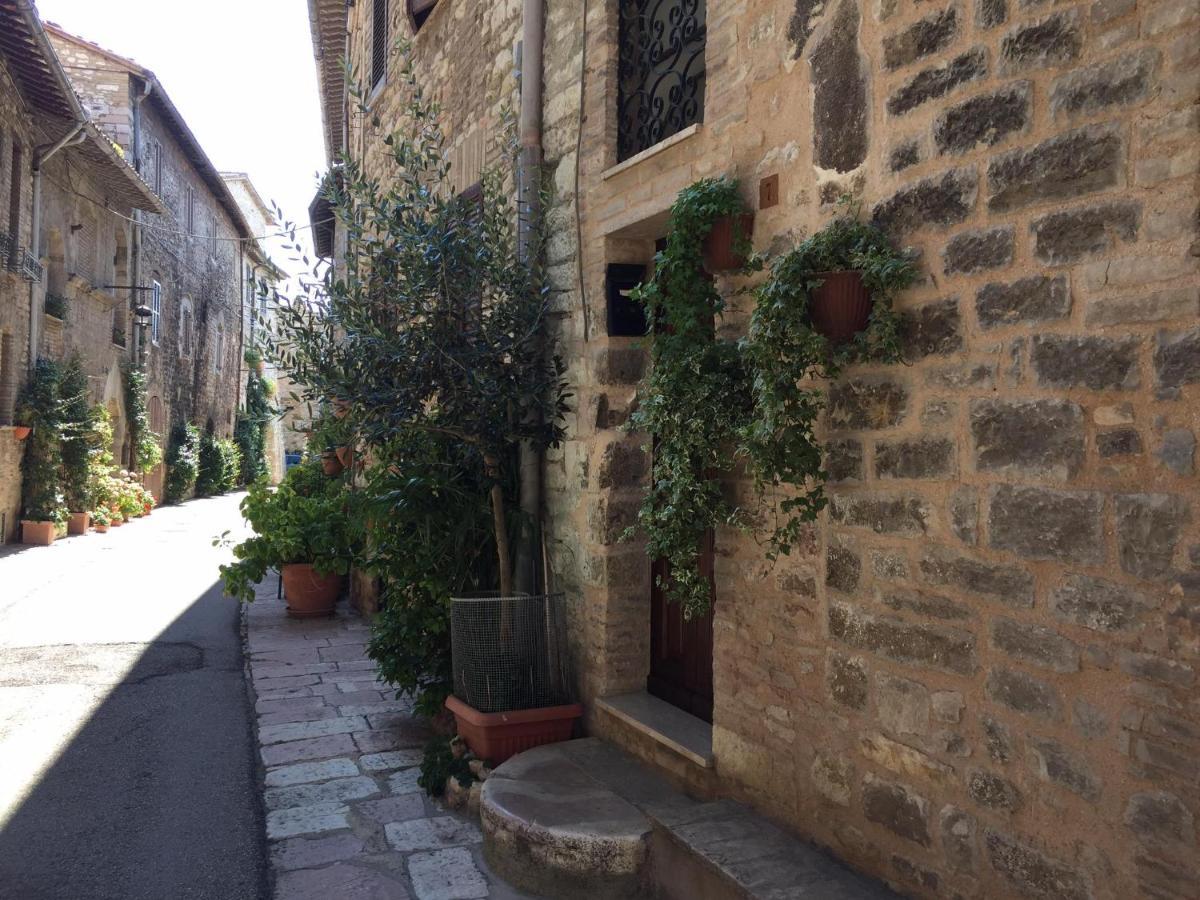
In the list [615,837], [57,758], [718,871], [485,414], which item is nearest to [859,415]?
[718,871]

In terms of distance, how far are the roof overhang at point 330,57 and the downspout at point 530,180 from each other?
6.35 metres

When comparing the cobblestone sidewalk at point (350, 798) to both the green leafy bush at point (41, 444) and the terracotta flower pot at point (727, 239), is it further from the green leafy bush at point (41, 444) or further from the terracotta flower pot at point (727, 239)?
the green leafy bush at point (41, 444)

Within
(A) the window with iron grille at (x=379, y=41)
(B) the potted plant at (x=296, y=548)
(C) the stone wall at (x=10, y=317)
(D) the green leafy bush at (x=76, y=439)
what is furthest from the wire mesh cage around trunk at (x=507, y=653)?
(D) the green leafy bush at (x=76, y=439)

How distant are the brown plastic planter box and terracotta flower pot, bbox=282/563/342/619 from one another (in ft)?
14.2

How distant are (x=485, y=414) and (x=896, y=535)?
2.51m

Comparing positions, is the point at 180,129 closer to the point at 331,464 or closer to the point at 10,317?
the point at 10,317

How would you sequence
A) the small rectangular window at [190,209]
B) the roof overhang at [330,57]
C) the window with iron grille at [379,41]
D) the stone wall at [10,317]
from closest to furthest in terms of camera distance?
the window with iron grille at [379,41] → the roof overhang at [330,57] → the stone wall at [10,317] → the small rectangular window at [190,209]

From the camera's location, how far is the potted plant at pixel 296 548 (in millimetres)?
8031

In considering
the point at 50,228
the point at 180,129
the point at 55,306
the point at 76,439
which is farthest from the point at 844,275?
the point at 180,129

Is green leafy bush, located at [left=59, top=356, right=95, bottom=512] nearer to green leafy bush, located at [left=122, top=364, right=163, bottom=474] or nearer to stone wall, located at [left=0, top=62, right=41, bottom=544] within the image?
stone wall, located at [left=0, top=62, right=41, bottom=544]

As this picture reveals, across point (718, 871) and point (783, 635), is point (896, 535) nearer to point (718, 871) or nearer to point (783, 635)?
point (783, 635)

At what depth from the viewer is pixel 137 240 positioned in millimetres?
19984

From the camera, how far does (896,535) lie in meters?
2.68

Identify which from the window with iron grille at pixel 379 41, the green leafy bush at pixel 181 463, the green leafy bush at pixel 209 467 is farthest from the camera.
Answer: the green leafy bush at pixel 209 467
